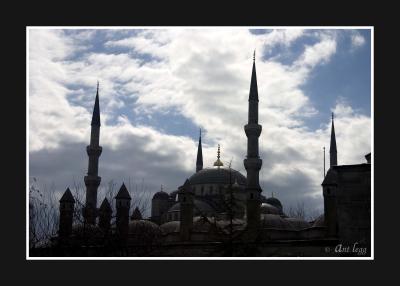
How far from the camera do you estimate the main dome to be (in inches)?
1473

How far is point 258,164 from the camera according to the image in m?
26.3

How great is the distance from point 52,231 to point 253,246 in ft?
22.9

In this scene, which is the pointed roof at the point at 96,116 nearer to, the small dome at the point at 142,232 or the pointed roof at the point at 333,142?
the small dome at the point at 142,232

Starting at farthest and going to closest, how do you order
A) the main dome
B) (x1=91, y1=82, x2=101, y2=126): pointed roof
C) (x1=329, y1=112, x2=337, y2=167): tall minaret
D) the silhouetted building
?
the main dome < (x1=329, y1=112, x2=337, y2=167): tall minaret < (x1=91, y1=82, x2=101, y2=126): pointed roof < the silhouetted building

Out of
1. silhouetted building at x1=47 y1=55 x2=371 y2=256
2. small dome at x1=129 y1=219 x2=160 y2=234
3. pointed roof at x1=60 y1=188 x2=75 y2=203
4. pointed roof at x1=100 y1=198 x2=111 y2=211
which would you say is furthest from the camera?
pointed roof at x1=60 y1=188 x2=75 y2=203

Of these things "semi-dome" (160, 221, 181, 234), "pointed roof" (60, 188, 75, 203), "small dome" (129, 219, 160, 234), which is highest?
"pointed roof" (60, 188, 75, 203)

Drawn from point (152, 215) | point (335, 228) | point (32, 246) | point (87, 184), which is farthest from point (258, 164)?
point (152, 215)

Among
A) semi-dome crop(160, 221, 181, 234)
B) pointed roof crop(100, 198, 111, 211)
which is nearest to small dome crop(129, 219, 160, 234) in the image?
semi-dome crop(160, 221, 181, 234)

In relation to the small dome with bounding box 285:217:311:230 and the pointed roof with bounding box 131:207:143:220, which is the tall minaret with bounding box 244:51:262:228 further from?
the pointed roof with bounding box 131:207:143:220

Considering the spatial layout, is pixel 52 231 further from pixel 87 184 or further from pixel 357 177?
pixel 357 177

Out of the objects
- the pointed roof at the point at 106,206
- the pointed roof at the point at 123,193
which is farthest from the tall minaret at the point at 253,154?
the pointed roof at the point at 106,206

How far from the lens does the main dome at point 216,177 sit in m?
37.4

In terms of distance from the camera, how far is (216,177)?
1489 inches

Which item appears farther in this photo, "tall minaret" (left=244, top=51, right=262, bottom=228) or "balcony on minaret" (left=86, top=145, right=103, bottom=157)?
"balcony on minaret" (left=86, top=145, right=103, bottom=157)
